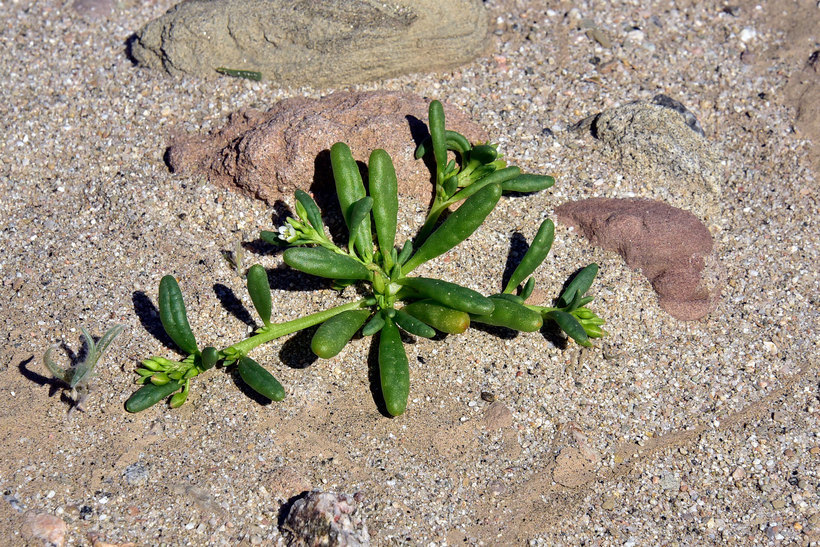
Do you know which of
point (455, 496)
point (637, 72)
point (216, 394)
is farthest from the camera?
point (637, 72)

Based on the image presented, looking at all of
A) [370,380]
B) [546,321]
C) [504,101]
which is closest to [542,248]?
[546,321]

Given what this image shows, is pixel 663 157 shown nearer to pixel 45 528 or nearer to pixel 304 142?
pixel 304 142

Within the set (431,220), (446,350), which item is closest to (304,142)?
(431,220)

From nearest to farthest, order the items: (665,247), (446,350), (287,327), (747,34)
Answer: (287,327)
(446,350)
(665,247)
(747,34)

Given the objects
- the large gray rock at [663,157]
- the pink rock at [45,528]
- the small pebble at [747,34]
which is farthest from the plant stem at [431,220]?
the small pebble at [747,34]

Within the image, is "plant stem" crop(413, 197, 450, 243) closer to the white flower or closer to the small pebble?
the white flower

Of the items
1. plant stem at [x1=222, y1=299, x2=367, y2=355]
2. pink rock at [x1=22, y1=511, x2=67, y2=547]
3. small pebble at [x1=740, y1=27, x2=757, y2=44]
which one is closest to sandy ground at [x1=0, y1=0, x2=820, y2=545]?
pink rock at [x1=22, y1=511, x2=67, y2=547]

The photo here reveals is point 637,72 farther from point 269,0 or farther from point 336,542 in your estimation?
point 336,542
